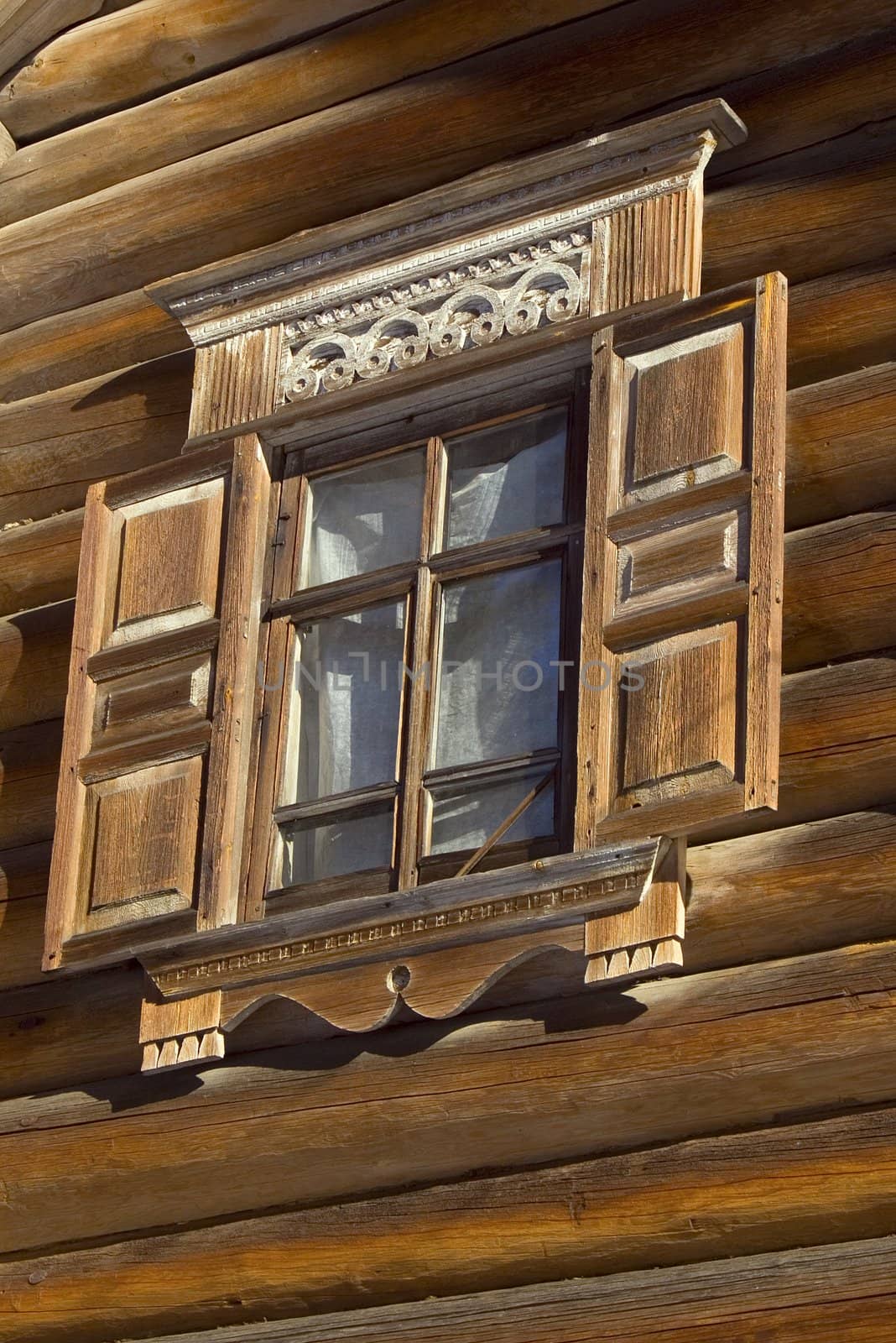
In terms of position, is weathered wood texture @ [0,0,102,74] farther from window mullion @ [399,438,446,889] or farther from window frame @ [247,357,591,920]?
window mullion @ [399,438,446,889]

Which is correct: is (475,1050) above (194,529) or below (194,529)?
below

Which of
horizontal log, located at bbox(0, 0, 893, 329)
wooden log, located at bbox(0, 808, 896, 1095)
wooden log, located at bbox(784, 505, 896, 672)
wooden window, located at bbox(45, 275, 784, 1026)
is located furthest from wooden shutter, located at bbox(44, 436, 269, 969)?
wooden log, located at bbox(784, 505, 896, 672)

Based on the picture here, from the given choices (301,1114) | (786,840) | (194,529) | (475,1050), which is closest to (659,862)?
(786,840)

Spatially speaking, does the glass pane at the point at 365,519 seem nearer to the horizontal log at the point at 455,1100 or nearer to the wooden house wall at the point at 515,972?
the wooden house wall at the point at 515,972

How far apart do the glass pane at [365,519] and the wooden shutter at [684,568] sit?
0.53 m

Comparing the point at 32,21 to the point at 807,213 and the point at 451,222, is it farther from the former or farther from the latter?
the point at 807,213

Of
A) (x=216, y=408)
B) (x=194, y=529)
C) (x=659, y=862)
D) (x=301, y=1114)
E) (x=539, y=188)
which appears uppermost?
(x=539, y=188)

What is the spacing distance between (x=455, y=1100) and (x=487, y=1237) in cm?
26

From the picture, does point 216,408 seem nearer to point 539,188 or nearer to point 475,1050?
point 539,188

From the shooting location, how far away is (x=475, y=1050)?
398 centimetres

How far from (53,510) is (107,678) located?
768 millimetres

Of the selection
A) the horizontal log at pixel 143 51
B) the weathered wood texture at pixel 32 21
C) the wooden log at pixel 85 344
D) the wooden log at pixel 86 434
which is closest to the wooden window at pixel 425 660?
the wooden log at pixel 86 434

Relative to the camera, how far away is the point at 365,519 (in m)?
4.62

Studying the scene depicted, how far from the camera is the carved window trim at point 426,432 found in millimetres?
3818
